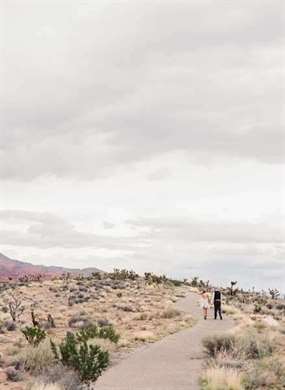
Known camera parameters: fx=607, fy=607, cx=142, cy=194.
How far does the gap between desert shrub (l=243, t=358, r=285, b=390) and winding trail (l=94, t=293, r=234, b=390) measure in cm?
122

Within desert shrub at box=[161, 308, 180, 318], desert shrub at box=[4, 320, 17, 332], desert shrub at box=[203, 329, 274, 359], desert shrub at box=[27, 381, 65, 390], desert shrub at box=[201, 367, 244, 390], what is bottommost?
desert shrub at box=[27, 381, 65, 390]

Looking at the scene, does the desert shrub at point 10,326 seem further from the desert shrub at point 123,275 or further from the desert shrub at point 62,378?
the desert shrub at point 123,275

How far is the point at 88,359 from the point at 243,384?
147 inches

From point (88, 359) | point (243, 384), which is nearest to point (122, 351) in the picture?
point (88, 359)

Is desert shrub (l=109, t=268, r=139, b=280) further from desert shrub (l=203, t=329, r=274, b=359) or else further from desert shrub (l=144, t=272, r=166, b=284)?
desert shrub (l=203, t=329, r=274, b=359)

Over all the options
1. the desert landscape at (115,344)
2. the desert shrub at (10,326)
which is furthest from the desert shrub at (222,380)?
the desert shrub at (10,326)

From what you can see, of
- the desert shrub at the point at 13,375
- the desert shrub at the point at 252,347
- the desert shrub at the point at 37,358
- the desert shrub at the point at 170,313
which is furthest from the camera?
the desert shrub at the point at 170,313

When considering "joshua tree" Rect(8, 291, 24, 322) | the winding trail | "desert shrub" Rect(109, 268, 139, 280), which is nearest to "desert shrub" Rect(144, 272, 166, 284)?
"desert shrub" Rect(109, 268, 139, 280)

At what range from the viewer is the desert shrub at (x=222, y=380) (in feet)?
41.2

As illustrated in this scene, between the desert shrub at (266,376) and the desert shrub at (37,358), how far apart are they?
5.52 meters

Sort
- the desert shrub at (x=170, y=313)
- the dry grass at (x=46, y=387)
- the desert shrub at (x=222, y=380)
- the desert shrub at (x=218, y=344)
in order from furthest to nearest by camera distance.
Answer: the desert shrub at (x=170, y=313), the desert shrub at (x=218, y=344), the desert shrub at (x=222, y=380), the dry grass at (x=46, y=387)

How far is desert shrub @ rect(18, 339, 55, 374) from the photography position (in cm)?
1633

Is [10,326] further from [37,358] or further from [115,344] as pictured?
[37,358]

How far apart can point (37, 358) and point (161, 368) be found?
3.42m
